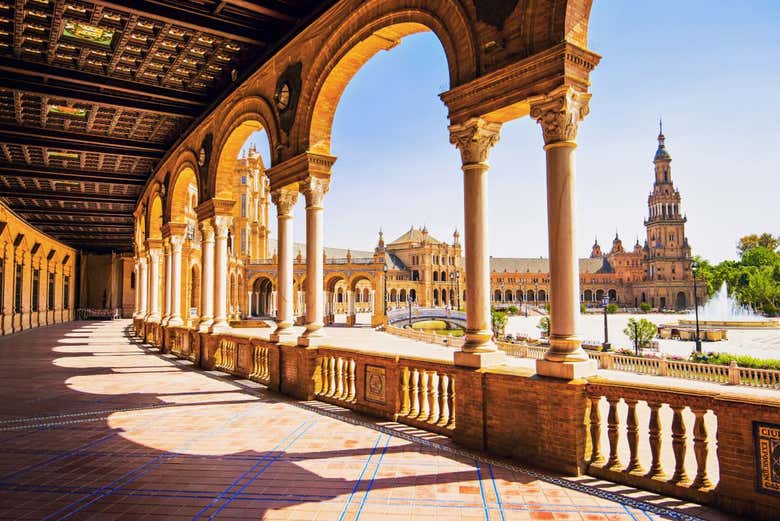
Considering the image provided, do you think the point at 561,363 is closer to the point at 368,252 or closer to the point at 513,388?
the point at 513,388

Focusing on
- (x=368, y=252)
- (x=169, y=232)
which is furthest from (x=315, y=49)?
(x=368, y=252)

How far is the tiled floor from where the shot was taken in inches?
169

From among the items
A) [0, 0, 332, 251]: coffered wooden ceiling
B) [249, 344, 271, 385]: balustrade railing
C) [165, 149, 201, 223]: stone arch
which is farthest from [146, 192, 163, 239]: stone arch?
[249, 344, 271, 385]: balustrade railing

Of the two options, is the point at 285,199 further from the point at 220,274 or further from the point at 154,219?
the point at 154,219

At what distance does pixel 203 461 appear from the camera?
18.4ft

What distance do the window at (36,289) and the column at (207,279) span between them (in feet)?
76.2

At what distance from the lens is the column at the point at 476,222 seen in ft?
20.9

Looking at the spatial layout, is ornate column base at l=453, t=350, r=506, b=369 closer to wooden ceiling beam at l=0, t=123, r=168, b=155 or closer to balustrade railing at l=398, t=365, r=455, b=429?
balustrade railing at l=398, t=365, r=455, b=429

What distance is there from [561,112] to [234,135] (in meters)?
9.44

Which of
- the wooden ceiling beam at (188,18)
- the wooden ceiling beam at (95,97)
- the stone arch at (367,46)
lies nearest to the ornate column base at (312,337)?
the stone arch at (367,46)

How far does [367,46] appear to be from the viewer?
855cm

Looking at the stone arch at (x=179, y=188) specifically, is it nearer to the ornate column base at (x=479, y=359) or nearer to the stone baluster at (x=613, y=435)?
the ornate column base at (x=479, y=359)

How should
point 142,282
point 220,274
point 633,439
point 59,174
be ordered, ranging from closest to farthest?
point 633,439, point 220,274, point 59,174, point 142,282

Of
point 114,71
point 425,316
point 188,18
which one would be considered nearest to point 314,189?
point 188,18
